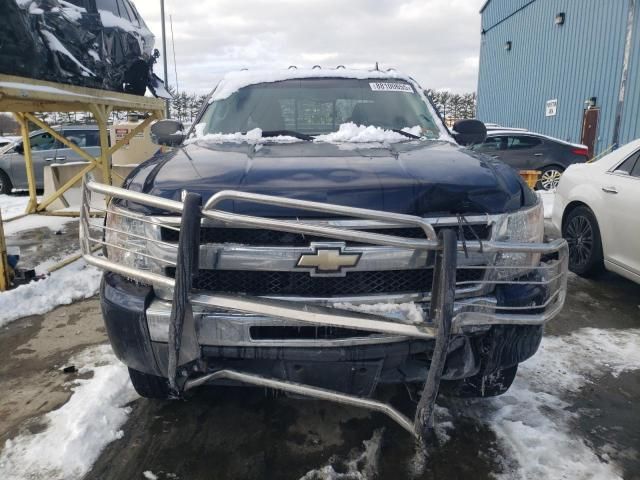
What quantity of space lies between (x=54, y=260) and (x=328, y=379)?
16.0ft

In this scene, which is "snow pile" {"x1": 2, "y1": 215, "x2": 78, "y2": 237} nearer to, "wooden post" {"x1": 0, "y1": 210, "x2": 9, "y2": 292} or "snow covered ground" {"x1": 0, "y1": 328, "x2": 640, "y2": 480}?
"wooden post" {"x1": 0, "y1": 210, "x2": 9, "y2": 292}

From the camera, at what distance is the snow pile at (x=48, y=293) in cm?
424

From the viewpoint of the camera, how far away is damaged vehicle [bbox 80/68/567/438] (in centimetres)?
187

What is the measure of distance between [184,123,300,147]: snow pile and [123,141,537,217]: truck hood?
451 millimetres

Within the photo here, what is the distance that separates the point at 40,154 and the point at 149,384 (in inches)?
441

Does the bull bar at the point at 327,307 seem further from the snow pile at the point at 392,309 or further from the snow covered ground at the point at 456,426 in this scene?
the snow covered ground at the point at 456,426

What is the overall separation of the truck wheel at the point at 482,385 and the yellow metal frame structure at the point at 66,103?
419 cm

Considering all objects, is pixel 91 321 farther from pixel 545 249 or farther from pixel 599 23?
pixel 599 23

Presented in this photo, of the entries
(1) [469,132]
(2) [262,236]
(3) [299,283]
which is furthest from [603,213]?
(2) [262,236]

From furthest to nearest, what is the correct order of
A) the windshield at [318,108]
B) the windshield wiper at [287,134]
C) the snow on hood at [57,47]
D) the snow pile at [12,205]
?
the snow pile at [12,205]
the snow on hood at [57,47]
the windshield at [318,108]
the windshield wiper at [287,134]

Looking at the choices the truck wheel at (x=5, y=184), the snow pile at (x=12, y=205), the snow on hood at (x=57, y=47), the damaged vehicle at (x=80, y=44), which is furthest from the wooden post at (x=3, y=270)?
the truck wheel at (x=5, y=184)

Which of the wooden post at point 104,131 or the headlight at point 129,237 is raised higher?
the wooden post at point 104,131

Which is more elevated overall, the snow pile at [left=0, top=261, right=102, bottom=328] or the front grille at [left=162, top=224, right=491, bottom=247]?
the front grille at [left=162, top=224, right=491, bottom=247]

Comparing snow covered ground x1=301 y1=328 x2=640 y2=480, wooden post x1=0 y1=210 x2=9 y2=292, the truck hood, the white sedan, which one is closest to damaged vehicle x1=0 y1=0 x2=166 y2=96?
wooden post x1=0 y1=210 x2=9 y2=292
